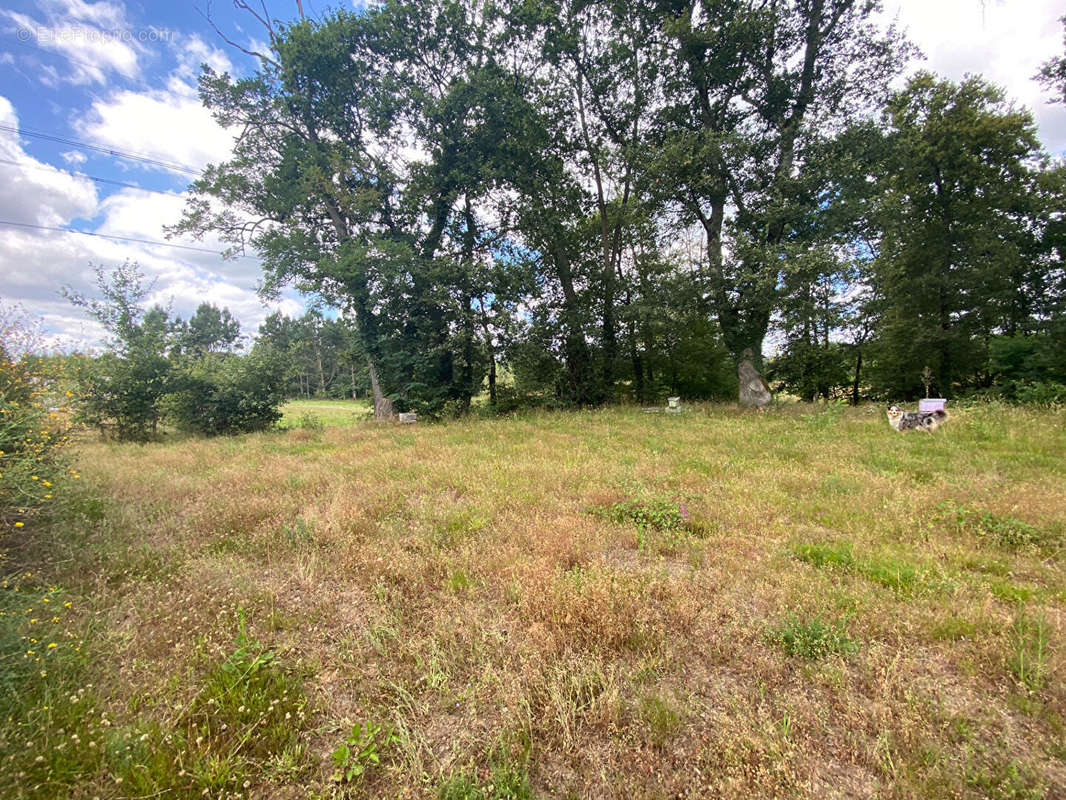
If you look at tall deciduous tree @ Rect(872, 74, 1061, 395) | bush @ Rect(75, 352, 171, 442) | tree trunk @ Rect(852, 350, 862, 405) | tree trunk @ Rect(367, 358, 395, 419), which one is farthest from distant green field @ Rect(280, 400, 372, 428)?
tree trunk @ Rect(852, 350, 862, 405)

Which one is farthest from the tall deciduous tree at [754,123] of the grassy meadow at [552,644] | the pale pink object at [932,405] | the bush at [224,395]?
the bush at [224,395]

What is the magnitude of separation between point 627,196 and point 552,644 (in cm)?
2027

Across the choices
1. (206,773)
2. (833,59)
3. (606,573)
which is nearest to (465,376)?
(606,573)

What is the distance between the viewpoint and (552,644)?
2516mm

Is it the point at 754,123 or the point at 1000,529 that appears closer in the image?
the point at 1000,529

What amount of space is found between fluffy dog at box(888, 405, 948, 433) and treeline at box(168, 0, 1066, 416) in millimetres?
5463

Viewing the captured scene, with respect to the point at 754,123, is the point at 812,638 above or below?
below

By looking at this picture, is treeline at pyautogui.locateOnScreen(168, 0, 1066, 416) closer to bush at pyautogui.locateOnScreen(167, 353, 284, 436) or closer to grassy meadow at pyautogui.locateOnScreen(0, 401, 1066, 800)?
bush at pyautogui.locateOnScreen(167, 353, 284, 436)

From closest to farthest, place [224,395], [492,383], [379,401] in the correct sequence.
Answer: [224,395]
[379,401]
[492,383]

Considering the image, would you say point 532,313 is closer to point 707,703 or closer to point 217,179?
point 217,179

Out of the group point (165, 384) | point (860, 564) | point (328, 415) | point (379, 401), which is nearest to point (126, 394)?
point (165, 384)

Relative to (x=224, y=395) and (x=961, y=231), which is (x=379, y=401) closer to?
(x=224, y=395)

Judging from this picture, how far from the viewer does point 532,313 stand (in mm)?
16391

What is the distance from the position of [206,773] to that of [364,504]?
3570mm
